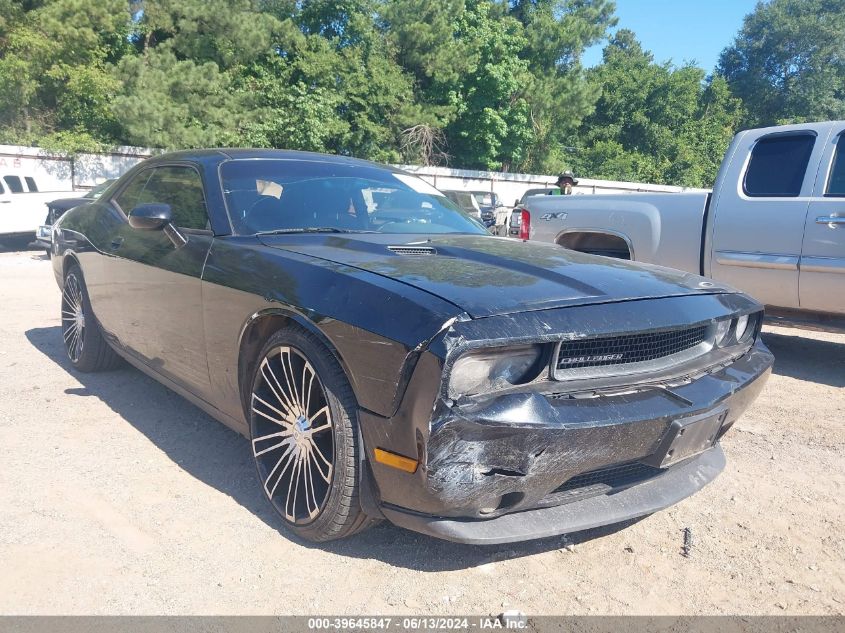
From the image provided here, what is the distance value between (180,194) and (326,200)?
87 cm

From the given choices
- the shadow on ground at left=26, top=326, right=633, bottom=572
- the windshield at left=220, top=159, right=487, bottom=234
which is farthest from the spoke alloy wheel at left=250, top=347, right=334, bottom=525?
the windshield at left=220, top=159, right=487, bottom=234

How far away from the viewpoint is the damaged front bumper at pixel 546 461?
2131 millimetres

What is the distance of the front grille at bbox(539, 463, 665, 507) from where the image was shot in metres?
2.40

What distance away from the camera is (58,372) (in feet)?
16.5

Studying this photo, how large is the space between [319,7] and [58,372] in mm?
24371

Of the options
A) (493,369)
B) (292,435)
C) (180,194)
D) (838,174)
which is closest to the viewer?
(493,369)

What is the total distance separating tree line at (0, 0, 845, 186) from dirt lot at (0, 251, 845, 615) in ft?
59.5

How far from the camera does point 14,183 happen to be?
1451 centimetres

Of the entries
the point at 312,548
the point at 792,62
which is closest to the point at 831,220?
the point at 312,548

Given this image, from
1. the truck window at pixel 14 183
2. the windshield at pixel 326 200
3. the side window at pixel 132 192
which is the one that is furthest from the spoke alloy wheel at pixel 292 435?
the truck window at pixel 14 183

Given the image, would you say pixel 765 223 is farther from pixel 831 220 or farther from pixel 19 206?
pixel 19 206

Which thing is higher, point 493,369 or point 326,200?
point 326,200

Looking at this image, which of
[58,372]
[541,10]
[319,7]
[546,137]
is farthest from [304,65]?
[58,372]

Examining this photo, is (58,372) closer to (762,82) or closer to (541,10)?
(541,10)
